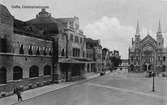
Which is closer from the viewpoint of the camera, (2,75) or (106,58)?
(2,75)

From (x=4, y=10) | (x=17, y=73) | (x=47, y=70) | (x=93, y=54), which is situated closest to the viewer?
(x=4, y=10)

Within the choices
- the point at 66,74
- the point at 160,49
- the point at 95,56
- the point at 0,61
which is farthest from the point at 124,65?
the point at 0,61

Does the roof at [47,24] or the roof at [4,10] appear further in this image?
the roof at [47,24]

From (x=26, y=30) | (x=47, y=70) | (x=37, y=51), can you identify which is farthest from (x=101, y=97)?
(x=26, y=30)

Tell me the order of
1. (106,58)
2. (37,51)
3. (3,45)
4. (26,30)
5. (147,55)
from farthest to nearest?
(106,58) → (147,55) → (26,30) → (37,51) → (3,45)

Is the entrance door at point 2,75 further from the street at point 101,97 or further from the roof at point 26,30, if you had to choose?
the roof at point 26,30

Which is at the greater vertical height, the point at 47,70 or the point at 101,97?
the point at 47,70

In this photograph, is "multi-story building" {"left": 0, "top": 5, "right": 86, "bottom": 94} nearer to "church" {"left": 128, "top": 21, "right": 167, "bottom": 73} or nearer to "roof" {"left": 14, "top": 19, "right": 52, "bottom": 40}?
"roof" {"left": 14, "top": 19, "right": 52, "bottom": 40}

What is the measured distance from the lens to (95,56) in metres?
71.6

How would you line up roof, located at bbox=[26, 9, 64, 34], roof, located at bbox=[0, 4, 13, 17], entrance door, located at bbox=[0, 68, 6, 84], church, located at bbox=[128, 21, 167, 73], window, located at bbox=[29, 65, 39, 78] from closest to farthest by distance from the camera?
1. roof, located at bbox=[0, 4, 13, 17]
2. entrance door, located at bbox=[0, 68, 6, 84]
3. window, located at bbox=[29, 65, 39, 78]
4. roof, located at bbox=[26, 9, 64, 34]
5. church, located at bbox=[128, 21, 167, 73]

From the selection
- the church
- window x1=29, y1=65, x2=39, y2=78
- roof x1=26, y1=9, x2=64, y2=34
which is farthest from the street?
the church

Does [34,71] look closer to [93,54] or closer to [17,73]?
[17,73]

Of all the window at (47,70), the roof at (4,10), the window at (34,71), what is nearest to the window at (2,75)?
the roof at (4,10)

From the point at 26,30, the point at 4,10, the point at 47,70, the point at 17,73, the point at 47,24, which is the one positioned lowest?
the point at 47,70
